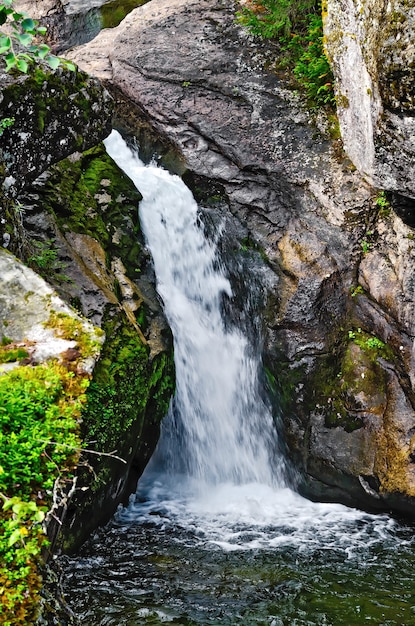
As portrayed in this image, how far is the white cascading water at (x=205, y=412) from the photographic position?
7.71 metres

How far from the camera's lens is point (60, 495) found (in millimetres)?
2840

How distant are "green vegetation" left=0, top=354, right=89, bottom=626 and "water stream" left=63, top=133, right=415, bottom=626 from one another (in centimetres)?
261

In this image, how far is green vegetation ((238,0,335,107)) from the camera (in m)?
9.42

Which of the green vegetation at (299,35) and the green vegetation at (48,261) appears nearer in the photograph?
the green vegetation at (48,261)

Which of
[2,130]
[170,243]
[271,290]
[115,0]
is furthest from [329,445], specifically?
[115,0]

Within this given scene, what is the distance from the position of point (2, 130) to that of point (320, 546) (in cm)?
548

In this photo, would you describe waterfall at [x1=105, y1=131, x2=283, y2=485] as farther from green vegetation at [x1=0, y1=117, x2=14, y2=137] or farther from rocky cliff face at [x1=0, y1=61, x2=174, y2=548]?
green vegetation at [x1=0, y1=117, x2=14, y2=137]

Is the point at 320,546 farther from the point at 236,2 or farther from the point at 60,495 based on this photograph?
the point at 236,2

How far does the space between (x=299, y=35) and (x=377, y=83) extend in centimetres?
519

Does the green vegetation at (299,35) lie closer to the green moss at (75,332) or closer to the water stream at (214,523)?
the water stream at (214,523)

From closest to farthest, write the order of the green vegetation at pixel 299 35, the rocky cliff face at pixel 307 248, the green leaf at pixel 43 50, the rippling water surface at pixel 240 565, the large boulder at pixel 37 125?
the green leaf at pixel 43 50, the rippling water surface at pixel 240 565, the large boulder at pixel 37 125, the rocky cliff face at pixel 307 248, the green vegetation at pixel 299 35

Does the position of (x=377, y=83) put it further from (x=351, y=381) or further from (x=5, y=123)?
(x=351, y=381)

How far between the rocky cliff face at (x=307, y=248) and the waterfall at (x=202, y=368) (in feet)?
1.39

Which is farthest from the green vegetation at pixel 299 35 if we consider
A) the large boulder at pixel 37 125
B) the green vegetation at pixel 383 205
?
the large boulder at pixel 37 125
